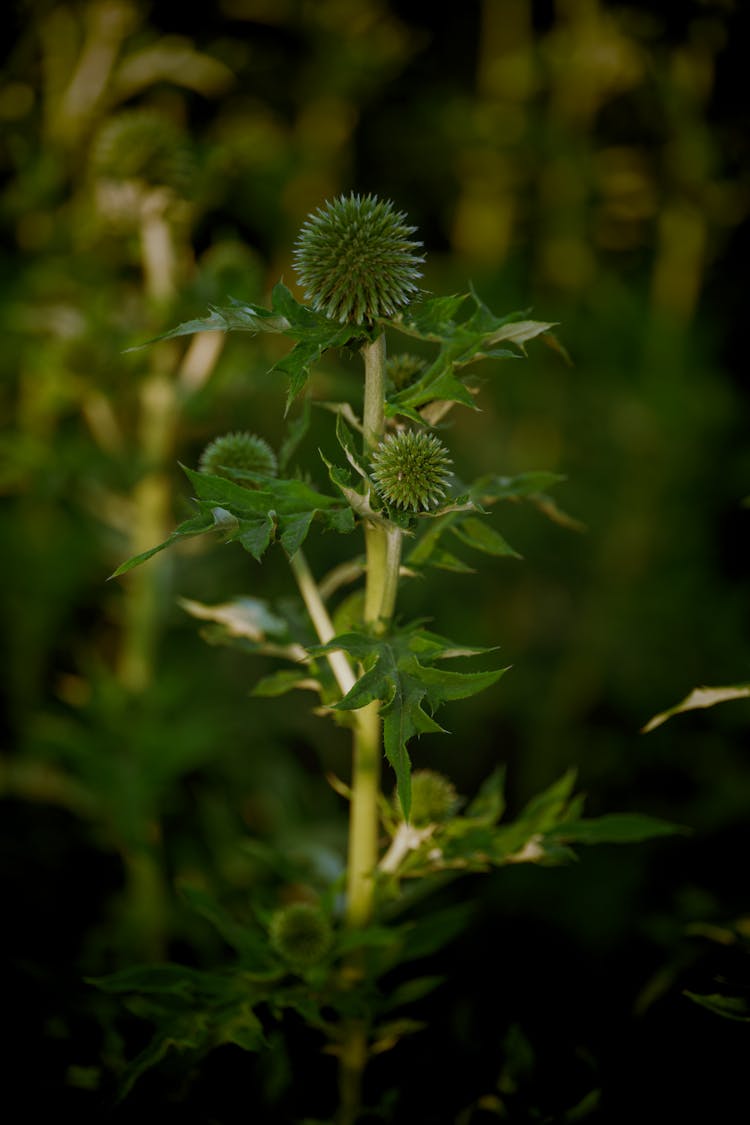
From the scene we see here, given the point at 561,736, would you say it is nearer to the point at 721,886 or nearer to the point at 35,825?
the point at 721,886

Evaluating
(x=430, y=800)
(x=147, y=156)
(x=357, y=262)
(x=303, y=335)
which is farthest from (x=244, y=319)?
(x=147, y=156)

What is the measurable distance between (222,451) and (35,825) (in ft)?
7.03

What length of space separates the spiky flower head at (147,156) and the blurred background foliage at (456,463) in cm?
1

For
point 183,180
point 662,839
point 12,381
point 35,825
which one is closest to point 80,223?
point 183,180

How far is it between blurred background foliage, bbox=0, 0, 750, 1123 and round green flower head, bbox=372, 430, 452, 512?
30.0 inches

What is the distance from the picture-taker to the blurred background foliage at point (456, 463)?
1.96 metres

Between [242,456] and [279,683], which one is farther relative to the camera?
[242,456]

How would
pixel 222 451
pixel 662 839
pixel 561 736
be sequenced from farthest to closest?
pixel 561 736
pixel 662 839
pixel 222 451

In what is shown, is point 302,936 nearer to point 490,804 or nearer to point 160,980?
point 160,980

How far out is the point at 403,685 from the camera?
3.68 ft

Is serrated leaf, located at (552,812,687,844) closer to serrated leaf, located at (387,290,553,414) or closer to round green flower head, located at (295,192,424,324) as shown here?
serrated leaf, located at (387,290,553,414)

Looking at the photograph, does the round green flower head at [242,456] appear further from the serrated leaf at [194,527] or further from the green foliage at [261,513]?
the serrated leaf at [194,527]

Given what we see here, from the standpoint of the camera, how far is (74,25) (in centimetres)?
328

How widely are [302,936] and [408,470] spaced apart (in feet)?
2.63
